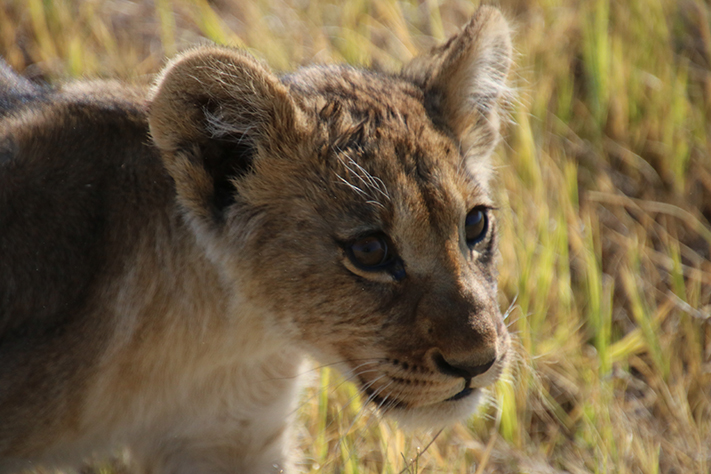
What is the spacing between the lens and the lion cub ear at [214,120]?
2646 millimetres

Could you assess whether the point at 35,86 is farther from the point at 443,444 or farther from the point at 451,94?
the point at 443,444

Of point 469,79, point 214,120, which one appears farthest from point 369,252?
point 469,79

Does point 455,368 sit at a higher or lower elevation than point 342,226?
lower

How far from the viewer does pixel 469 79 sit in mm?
3307

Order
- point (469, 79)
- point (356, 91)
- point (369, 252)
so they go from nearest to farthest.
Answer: point (369, 252) → point (356, 91) → point (469, 79)

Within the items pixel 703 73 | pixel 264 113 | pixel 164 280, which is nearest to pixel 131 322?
pixel 164 280

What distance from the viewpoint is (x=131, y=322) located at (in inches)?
111

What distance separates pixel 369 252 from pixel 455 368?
446 mm

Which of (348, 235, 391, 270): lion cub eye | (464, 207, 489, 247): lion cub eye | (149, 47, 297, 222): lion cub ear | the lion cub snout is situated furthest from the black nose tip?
(149, 47, 297, 222): lion cub ear

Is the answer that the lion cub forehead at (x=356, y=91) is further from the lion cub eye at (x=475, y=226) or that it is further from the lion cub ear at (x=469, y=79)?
the lion cub eye at (x=475, y=226)

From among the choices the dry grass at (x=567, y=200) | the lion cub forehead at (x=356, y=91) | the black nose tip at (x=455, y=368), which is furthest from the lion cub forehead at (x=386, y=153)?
the dry grass at (x=567, y=200)

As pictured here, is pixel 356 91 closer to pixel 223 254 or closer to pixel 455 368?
pixel 223 254

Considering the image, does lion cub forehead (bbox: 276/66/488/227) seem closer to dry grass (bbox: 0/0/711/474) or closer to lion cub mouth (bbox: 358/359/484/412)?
lion cub mouth (bbox: 358/359/484/412)

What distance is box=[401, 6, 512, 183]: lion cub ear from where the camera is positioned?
325cm
